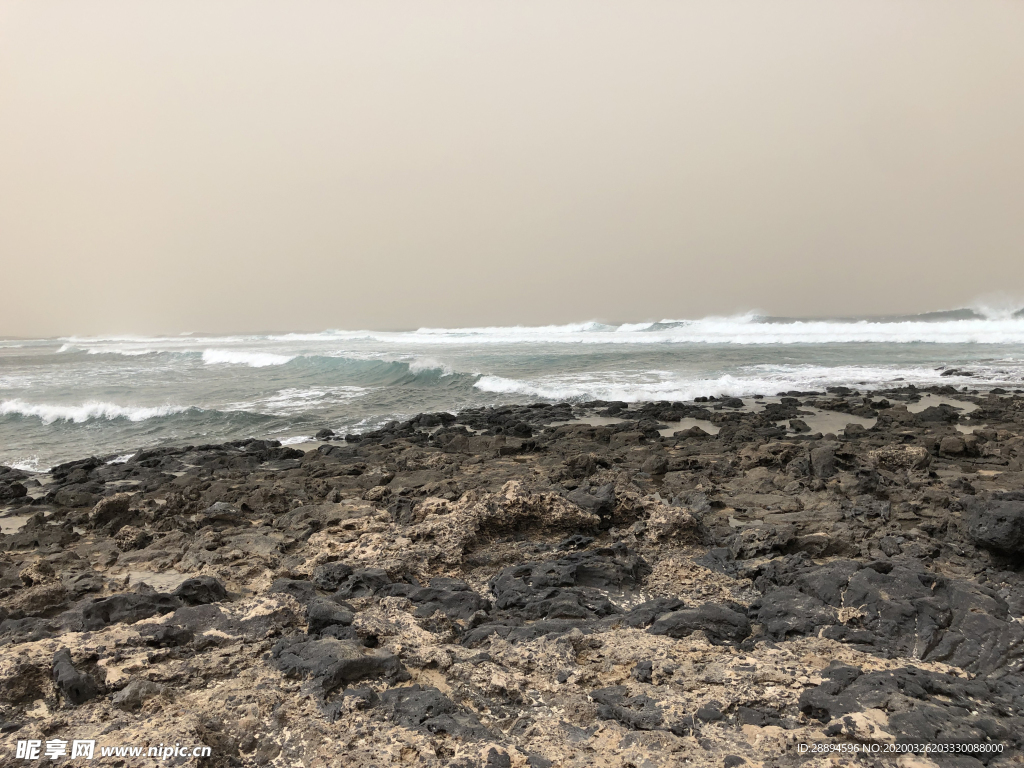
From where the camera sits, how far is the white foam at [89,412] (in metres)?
14.1

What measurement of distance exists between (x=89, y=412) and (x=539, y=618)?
15.6 m

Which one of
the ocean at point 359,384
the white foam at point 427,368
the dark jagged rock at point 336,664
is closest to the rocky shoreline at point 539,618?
the dark jagged rock at point 336,664

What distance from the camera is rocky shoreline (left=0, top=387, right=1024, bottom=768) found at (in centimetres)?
247

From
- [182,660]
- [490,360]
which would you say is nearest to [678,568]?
[182,660]

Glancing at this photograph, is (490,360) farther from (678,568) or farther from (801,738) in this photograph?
(801,738)

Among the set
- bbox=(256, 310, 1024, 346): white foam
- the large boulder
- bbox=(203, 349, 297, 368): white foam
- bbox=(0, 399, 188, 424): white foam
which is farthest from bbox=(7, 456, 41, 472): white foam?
bbox=(256, 310, 1024, 346): white foam

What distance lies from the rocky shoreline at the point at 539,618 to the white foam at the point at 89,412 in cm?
769

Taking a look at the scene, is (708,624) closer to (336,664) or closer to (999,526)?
(336,664)

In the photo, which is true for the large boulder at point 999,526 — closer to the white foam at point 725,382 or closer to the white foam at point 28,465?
the white foam at point 725,382

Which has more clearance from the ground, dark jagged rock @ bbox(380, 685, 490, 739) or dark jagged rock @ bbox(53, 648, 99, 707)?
dark jagged rock @ bbox(53, 648, 99, 707)

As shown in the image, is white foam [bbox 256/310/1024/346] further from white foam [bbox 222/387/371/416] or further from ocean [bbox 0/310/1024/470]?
white foam [bbox 222/387/371/416]

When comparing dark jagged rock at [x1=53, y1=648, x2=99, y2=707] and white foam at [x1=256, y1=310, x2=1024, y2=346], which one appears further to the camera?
white foam at [x1=256, y1=310, x2=1024, y2=346]

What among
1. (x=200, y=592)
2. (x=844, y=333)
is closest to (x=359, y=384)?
(x=200, y=592)

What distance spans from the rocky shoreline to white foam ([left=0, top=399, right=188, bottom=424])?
7.69 metres
